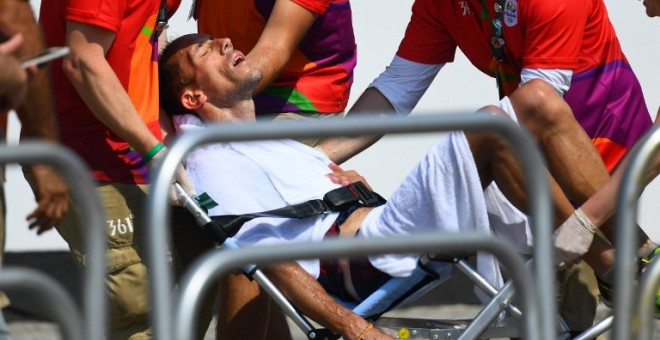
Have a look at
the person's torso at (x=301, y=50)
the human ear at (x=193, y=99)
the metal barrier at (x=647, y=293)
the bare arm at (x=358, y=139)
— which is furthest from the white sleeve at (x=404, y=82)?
the metal barrier at (x=647, y=293)

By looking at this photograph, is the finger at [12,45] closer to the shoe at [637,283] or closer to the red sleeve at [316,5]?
the red sleeve at [316,5]

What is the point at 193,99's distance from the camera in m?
4.62

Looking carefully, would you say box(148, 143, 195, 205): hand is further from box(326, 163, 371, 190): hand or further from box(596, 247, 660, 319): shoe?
box(596, 247, 660, 319): shoe

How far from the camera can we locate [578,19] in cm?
443

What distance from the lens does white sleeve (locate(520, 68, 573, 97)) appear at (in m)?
4.33

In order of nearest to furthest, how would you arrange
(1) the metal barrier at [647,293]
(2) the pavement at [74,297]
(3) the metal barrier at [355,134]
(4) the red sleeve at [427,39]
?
(3) the metal barrier at [355,134]
(1) the metal barrier at [647,293]
(4) the red sleeve at [427,39]
(2) the pavement at [74,297]

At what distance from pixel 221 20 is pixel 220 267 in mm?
2224

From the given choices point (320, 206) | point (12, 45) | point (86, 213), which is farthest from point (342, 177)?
point (86, 213)

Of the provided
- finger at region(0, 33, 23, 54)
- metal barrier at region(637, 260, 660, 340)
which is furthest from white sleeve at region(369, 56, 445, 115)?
metal barrier at region(637, 260, 660, 340)

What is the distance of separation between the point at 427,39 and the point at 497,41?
17.7 inches

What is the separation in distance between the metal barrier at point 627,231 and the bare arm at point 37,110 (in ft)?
4.55

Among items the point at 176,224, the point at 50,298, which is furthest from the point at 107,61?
the point at 50,298

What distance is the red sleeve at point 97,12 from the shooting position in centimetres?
410

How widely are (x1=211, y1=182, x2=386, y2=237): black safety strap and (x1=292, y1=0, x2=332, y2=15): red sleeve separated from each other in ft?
2.05
